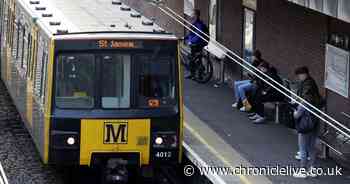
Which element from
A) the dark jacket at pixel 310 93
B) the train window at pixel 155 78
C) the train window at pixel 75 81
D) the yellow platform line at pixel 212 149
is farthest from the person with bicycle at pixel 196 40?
the dark jacket at pixel 310 93

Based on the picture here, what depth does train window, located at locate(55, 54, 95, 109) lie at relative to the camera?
Answer: 711 inches

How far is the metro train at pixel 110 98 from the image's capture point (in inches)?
711

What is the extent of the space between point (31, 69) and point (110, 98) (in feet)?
8.62

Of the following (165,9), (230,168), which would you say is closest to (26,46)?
(230,168)

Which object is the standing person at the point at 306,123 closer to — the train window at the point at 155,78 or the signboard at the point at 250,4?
the train window at the point at 155,78

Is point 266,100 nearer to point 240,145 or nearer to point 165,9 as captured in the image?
point 240,145

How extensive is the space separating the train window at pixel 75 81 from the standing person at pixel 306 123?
3102 mm

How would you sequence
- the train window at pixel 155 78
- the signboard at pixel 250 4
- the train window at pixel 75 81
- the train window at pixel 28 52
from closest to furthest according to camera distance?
the train window at pixel 75 81
the train window at pixel 155 78
the train window at pixel 28 52
the signboard at pixel 250 4

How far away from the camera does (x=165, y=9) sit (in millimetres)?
32875

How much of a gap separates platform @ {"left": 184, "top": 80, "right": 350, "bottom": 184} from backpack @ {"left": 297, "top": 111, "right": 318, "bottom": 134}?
79 centimetres

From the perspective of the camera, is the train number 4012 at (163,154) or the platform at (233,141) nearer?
the platform at (233,141)

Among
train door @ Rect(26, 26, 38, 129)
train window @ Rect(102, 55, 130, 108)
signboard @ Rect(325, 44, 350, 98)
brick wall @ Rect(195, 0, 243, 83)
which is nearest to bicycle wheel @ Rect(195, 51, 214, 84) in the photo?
brick wall @ Rect(195, 0, 243, 83)

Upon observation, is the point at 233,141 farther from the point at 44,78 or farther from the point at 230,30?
the point at 230,30

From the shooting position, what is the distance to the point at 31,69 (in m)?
20.4
